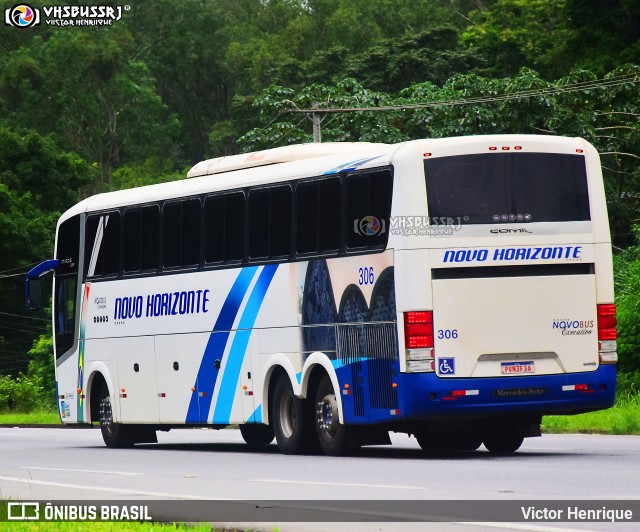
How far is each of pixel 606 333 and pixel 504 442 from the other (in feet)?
7.67

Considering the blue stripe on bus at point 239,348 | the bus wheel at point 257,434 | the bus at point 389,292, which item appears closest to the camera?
the bus at point 389,292

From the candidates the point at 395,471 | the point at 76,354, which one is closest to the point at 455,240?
the point at 395,471

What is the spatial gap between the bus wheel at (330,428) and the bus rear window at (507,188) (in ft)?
9.51

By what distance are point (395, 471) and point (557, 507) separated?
5.02 meters

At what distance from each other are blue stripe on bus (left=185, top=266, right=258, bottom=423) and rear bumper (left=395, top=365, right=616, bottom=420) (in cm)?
419

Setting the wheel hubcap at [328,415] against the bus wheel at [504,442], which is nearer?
the wheel hubcap at [328,415]

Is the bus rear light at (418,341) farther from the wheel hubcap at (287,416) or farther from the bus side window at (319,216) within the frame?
the wheel hubcap at (287,416)

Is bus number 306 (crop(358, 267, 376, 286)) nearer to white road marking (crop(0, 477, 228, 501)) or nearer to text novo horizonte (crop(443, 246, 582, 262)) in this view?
text novo horizonte (crop(443, 246, 582, 262))

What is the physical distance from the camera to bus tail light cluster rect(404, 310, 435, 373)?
18.5 meters

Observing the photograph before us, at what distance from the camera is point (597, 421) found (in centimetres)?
2475

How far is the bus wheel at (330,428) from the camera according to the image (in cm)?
2008

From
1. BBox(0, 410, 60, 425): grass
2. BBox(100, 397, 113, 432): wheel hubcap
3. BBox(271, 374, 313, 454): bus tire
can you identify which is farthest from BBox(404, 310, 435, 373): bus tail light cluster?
BBox(0, 410, 60, 425): grass

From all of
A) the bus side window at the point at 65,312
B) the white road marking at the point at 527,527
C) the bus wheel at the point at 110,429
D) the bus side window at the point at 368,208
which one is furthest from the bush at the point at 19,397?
the white road marking at the point at 527,527

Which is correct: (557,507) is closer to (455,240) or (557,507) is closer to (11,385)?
(455,240)
